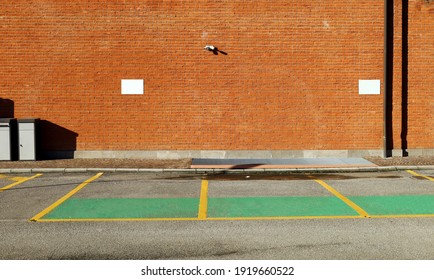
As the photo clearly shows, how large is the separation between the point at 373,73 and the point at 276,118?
3.61 metres

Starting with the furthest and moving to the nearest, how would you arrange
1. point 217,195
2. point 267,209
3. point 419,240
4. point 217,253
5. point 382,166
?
point 382,166
point 217,195
point 267,209
point 419,240
point 217,253

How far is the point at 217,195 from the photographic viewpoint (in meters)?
9.23

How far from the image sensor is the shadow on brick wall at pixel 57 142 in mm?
14859

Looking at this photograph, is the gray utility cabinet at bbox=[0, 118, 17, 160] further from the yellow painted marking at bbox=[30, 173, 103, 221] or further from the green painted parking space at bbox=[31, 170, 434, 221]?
the green painted parking space at bbox=[31, 170, 434, 221]

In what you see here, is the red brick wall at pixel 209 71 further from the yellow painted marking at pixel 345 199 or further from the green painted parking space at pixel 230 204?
the green painted parking space at pixel 230 204

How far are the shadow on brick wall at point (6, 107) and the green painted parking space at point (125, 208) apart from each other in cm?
746

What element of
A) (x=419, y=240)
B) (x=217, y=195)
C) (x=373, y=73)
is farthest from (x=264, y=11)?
(x=419, y=240)

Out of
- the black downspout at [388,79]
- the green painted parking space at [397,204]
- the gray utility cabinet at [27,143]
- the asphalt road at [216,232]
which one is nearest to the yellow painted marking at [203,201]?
the asphalt road at [216,232]

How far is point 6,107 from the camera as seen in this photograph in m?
14.7

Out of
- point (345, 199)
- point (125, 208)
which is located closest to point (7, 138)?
point (125, 208)

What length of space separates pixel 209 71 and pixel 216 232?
29.6 ft

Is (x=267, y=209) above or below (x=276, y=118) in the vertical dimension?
below

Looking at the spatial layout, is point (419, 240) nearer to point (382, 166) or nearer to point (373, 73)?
point (382, 166)

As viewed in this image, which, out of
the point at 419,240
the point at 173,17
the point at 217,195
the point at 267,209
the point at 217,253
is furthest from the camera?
the point at 173,17
